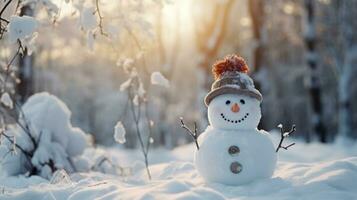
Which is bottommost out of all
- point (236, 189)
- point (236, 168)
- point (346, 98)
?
point (236, 189)

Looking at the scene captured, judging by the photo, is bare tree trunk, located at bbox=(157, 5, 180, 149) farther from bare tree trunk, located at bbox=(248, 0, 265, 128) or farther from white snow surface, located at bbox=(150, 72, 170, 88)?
white snow surface, located at bbox=(150, 72, 170, 88)

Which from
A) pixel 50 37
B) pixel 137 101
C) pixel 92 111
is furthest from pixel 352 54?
pixel 92 111

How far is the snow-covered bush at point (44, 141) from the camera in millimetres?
6172

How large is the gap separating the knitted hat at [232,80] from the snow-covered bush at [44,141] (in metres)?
2.60

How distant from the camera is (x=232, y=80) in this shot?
4.57 m

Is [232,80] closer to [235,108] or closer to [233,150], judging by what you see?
[235,108]

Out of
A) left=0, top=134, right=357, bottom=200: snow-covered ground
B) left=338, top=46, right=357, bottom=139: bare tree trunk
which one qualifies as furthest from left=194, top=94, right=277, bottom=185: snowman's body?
left=338, top=46, right=357, bottom=139: bare tree trunk

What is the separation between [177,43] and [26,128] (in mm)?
17426

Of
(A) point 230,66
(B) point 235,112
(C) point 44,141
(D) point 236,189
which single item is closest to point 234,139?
(B) point 235,112

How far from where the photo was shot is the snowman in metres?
4.38

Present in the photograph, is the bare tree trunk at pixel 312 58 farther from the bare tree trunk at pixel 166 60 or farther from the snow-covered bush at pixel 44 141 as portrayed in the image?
the snow-covered bush at pixel 44 141

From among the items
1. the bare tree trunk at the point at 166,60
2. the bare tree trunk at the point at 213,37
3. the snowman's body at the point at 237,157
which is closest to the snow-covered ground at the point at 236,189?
the snowman's body at the point at 237,157

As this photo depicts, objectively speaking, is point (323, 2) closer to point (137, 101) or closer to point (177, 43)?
point (177, 43)

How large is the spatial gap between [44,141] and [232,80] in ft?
9.78
